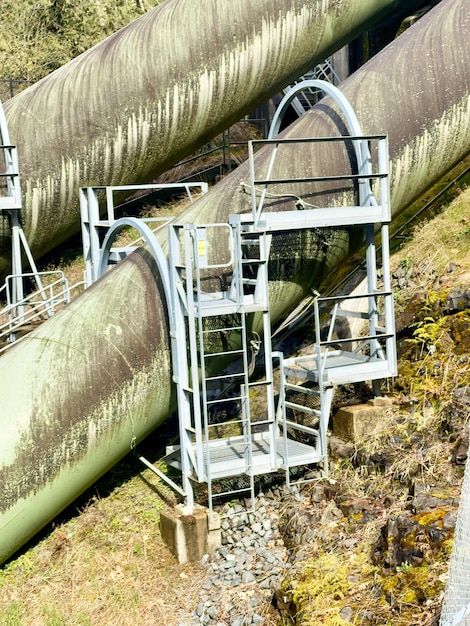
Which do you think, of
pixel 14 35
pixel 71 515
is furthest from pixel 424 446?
pixel 14 35

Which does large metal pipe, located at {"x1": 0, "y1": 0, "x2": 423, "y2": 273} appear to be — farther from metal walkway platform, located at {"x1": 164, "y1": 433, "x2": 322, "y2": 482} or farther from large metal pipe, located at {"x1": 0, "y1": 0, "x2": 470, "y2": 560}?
metal walkway platform, located at {"x1": 164, "y1": 433, "x2": 322, "y2": 482}

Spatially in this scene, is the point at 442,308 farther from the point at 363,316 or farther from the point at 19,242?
the point at 19,242

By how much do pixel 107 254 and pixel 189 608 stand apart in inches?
198

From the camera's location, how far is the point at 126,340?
10.4 metres

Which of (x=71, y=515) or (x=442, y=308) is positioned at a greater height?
(x=442, y=308)

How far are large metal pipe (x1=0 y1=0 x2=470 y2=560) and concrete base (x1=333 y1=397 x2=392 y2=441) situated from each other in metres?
1.63

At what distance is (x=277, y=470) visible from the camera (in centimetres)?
1057

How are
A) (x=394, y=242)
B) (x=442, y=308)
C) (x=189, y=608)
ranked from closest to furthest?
1. (x=189, y=608)
2. (x=442, y=308)
3. (x=394, y=242)

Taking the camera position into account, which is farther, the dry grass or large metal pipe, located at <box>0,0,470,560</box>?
large metal pipe, located at <box>0,0,470,560</box>

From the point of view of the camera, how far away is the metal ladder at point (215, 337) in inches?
376

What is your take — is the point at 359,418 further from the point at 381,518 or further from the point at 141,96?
the point at 141,96

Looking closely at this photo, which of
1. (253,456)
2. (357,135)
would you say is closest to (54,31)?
(357,135)

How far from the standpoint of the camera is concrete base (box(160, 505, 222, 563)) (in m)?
9.72

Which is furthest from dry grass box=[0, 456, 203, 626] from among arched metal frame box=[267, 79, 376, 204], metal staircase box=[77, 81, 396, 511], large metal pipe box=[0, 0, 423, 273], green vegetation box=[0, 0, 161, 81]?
green vegetation box=[0, 0, 161, 81]
